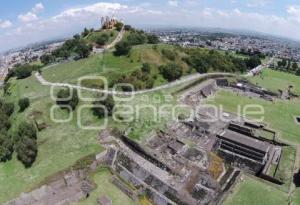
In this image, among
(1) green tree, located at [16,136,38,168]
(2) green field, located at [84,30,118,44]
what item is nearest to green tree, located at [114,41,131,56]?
(2) green field, located at [84,30,118,44]

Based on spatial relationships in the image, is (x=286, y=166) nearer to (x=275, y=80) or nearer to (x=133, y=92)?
(x=133, y=92)

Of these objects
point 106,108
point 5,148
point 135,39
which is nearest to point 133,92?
point 106,108

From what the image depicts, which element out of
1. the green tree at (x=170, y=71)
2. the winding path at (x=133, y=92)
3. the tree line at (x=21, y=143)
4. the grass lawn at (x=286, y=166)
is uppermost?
the green tree at (x=170, y=71)

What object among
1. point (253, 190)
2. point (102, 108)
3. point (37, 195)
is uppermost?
point (102, 108)

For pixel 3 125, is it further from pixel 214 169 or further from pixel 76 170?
pixel 214 169

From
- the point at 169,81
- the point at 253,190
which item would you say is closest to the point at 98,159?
the point at 253,190

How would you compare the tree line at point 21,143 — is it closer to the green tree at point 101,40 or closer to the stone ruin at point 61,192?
the stone ruin at point 61,192

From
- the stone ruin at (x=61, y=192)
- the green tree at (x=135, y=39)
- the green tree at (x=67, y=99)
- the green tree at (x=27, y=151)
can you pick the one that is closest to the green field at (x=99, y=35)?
the green tree at (x=135, y=39)
